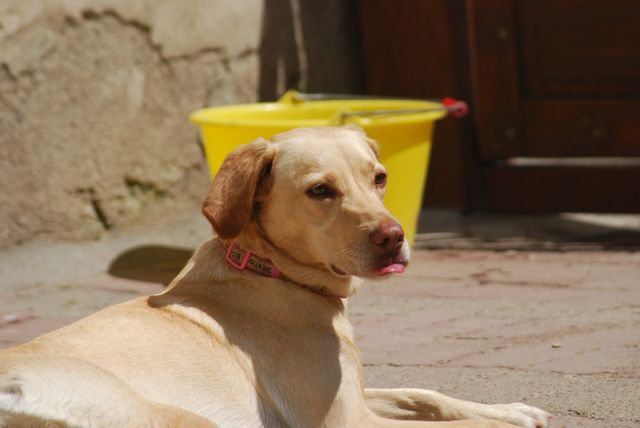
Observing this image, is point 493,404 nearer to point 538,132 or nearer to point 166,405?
point 166,405

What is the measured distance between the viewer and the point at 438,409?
9.95ft

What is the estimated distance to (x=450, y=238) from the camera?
580cm

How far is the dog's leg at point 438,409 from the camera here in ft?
9.80

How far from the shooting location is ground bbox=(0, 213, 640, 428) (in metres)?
3.34

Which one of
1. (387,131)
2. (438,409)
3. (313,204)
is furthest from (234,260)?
(387,131)

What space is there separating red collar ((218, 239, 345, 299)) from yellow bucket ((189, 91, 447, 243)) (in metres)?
1.55

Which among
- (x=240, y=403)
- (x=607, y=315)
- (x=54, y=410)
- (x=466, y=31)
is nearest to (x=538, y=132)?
(x=466, y=31)

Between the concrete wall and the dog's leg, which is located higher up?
the concrete wall

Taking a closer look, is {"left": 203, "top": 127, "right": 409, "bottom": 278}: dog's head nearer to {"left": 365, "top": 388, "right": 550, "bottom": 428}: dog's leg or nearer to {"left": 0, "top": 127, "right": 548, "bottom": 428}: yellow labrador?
{"left": 0, "top": 127, "right": 548, "bottom": 428}: yellow labrador

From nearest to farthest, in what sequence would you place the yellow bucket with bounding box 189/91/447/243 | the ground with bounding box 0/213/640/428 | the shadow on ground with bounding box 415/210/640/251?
the ground with bounding box 0/213/640/428
the yellow bucket with bounding box 189/91/447/243
the shadow on ground with bounding box 415/210/640/251

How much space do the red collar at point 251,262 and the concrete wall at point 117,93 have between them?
2167 millimetres

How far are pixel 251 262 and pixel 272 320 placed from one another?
0.61 ft

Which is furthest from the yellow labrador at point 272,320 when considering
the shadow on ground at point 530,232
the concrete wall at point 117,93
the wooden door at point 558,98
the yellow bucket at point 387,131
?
the wooden door at point 558,98

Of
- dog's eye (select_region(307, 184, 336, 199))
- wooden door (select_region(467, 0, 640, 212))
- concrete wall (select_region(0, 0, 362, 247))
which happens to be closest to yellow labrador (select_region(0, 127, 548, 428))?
dog's eye (select_region(307, 184, 336, 199))
